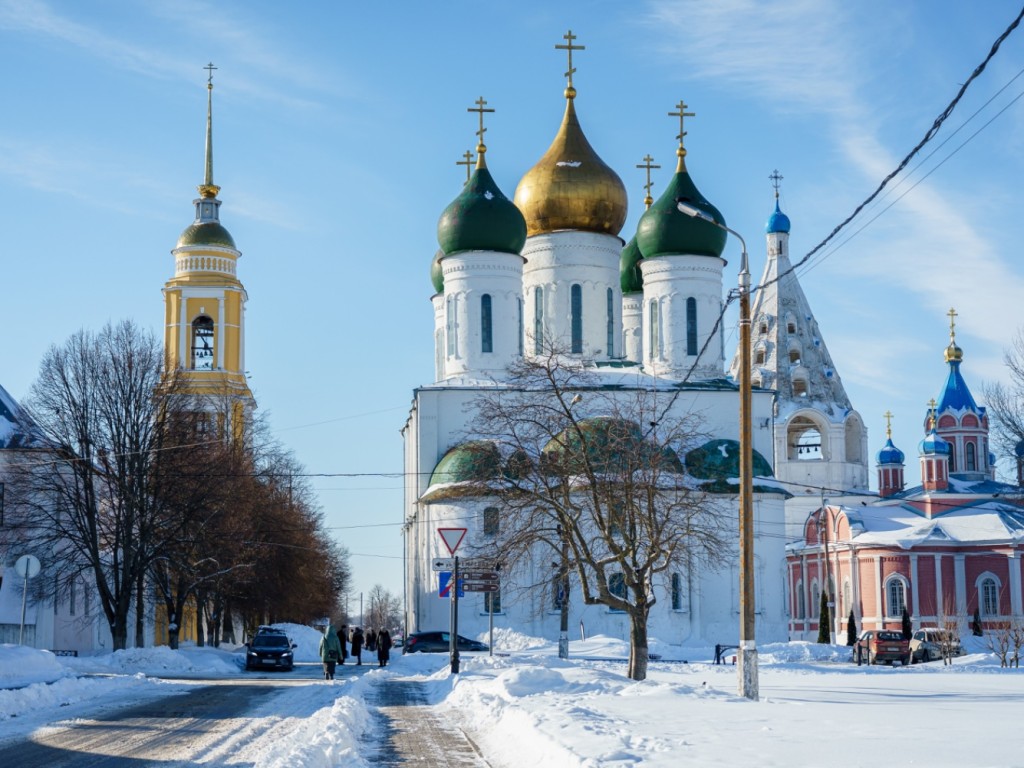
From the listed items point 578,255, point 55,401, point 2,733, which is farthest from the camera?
point 578,255

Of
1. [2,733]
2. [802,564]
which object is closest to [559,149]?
A: [802,564]

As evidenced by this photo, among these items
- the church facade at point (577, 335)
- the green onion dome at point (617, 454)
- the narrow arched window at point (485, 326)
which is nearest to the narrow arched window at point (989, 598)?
the church facade at point (577, 335)

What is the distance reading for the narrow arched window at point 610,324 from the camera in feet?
182

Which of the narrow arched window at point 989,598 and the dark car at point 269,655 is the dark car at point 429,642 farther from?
the narrow arched window at point 989,598

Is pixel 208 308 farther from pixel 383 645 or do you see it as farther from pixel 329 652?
pixel 329 652

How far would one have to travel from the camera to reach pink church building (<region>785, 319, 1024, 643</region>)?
66500mm

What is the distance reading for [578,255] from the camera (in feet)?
181

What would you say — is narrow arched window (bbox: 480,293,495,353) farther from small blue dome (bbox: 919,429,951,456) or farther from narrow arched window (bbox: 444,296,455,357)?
small blue dome (bbox: 919,429,951,456)

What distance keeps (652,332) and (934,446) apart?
25.6 m

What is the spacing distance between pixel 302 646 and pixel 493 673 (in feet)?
84.0

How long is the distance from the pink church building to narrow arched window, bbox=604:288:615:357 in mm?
13534

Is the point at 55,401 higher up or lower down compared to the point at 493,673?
higher up

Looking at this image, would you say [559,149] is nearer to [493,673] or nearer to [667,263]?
[667,263]

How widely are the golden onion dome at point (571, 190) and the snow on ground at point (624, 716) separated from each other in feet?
88.2
